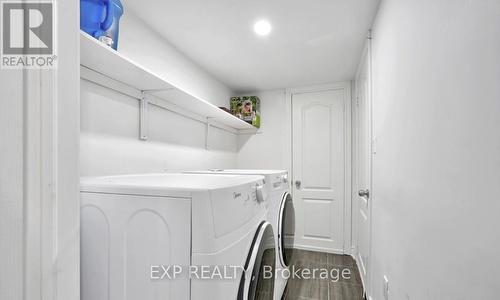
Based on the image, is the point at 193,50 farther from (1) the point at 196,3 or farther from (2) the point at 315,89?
(2) the point at 315,89

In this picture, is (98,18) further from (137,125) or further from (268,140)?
(268,140)

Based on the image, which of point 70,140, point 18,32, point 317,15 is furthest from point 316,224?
point 18,32

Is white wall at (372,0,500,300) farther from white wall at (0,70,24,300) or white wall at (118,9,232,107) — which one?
white wall at (118,9,232,107)

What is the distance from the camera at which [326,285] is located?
208 cm

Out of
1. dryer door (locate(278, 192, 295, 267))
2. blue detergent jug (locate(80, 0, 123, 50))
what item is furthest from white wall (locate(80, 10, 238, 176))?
dryer door (locate(278, 192, 295, 267))

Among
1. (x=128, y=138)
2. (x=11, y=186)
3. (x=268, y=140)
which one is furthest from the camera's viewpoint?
(x=268, y=140)

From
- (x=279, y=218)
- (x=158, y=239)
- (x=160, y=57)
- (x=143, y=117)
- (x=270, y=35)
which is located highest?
(x=270, y=35)

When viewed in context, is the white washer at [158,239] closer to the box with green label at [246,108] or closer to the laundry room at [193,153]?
the laundry room at [193,153]

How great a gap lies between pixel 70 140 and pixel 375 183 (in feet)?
5.41

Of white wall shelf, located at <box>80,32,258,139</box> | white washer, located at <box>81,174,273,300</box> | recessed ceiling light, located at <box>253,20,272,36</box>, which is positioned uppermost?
recessed ceiling light, located at <box>253,20,272,36</box>

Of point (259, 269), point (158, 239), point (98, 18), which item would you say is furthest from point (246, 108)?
point (158, 239)

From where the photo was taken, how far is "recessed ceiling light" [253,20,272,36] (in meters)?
1.58

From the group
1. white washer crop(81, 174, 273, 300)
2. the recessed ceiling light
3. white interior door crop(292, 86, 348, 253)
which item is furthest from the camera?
white interior door crop(292, 86, 348, 253)

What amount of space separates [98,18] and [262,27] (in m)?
1.05
